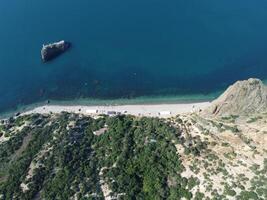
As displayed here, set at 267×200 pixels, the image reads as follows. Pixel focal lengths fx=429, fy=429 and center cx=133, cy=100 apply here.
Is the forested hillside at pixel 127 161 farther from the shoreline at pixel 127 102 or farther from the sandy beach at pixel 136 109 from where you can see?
the shoreline at pixel 127 102

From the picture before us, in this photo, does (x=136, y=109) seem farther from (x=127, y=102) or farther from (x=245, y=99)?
(x=245, y=99)

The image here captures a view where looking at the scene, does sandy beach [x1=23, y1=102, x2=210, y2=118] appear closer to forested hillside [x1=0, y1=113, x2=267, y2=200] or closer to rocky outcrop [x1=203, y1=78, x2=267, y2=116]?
forested hillside [x1=0, y1=113, x2=267, y2=200]

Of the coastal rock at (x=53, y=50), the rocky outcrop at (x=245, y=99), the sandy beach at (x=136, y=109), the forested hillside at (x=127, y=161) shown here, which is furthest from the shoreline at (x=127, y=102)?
the rocky outcrop at (x=245, y=99)

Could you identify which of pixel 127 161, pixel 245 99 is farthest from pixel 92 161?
pixel 245 99

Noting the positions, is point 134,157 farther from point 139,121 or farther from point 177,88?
point 177,88

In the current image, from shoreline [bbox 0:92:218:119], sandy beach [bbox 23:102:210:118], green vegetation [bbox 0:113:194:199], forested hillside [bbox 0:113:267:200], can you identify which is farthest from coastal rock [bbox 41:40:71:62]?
forested hillside [bbox 0:113:267:200]

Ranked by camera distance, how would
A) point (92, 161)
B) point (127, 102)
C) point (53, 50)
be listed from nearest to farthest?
point (92, 161) < point (127, 102) < point (53, 50)
